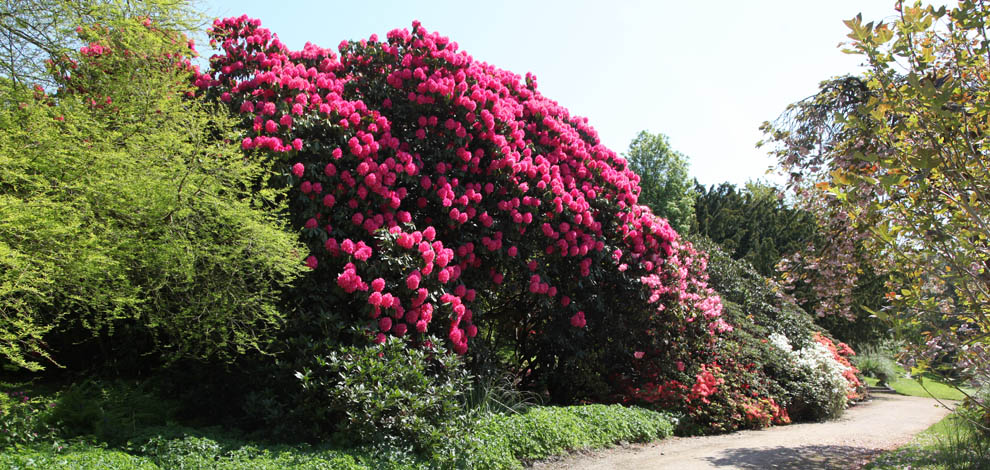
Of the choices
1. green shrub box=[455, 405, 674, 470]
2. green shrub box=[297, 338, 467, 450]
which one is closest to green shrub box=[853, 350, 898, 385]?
green shrub box=[455, 405, 674, 470]

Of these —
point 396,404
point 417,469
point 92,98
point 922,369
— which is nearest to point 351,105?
point 92,98

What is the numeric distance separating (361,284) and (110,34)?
9.67 ft

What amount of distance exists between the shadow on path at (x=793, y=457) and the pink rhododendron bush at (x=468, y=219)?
5.67ft

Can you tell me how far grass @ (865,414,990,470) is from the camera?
21.0 ft

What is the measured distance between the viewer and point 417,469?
5305mm

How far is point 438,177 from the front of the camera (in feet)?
24.1

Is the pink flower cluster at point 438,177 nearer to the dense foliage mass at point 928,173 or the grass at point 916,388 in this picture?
the dense foliage mass at point 928,173

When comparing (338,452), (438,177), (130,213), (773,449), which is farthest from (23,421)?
(773,449)

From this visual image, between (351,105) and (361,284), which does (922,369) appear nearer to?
(361,284)

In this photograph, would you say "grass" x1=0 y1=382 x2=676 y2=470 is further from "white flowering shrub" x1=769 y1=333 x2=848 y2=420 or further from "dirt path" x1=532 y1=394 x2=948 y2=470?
"white flowering shrub" x1=769 y1=333 x2=848 y2=420

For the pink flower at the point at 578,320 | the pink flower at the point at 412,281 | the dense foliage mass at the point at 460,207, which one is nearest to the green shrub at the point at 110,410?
the dense foliage mass at the point at 460,207

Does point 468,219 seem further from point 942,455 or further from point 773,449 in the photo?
point 942,455

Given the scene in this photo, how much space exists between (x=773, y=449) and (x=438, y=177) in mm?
5526

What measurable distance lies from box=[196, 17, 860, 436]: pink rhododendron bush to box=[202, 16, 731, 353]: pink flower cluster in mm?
20
